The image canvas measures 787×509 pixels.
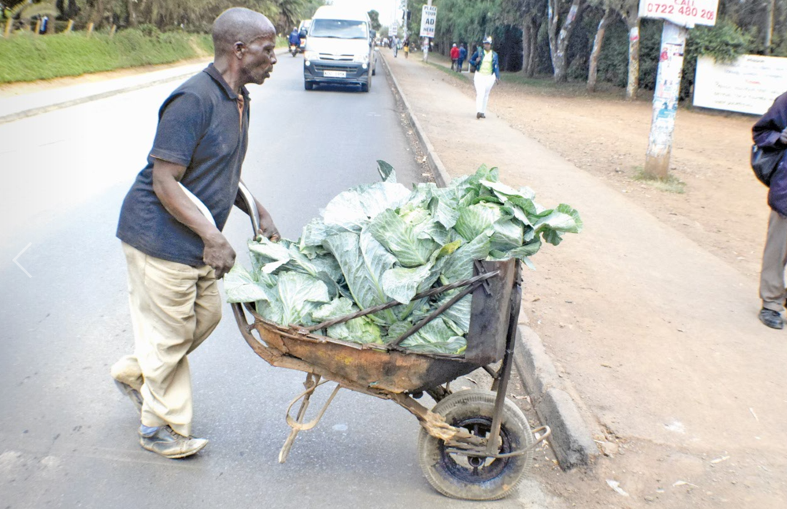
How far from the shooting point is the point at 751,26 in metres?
21.4

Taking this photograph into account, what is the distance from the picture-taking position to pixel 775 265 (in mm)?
5148

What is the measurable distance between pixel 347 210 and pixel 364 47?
18777 mm

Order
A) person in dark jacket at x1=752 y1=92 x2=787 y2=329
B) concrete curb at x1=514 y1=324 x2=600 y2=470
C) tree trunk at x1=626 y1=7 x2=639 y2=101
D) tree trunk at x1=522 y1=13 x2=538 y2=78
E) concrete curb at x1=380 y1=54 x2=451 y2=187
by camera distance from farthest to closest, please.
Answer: tree trunk at x1=522 y1=13 x2=538 y2=78
tree trunk at x1=626 y1=7 x2=639 y2=101
concrete curb at x1=380 y1=54 x2=451 y2=187
person in dark jacket at x1=752 y1=92 x2=787 y2=329
concrete curb at x1=514 y1=324 x2=600 y2=470

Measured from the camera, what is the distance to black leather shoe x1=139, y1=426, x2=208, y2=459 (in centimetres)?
321

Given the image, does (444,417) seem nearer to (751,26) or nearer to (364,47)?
(364,47)

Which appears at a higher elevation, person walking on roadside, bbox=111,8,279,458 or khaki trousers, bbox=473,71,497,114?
khaki trousers, bbox=473,71,497,114

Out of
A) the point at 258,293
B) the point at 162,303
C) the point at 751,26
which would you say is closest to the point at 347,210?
the point at 258,293

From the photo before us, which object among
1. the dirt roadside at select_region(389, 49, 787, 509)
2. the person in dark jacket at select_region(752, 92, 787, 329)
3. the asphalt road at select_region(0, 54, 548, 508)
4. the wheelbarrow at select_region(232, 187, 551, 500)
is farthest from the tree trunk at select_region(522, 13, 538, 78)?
the wheelbarrow at select_region(232, 187, 551, 500)

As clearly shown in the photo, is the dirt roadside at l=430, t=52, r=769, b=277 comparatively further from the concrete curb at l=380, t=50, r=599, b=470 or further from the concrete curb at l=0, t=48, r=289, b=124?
the concrete curb at l=0, t=48, r=289, b=124

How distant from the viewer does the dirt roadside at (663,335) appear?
3.36 m

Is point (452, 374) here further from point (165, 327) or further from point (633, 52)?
point (633, 52)

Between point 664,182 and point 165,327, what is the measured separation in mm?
9172

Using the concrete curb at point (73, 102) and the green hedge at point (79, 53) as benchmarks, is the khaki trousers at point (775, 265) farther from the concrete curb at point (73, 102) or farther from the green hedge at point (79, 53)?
the green hedge at point (79, 53)

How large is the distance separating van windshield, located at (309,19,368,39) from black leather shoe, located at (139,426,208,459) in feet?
64.0
